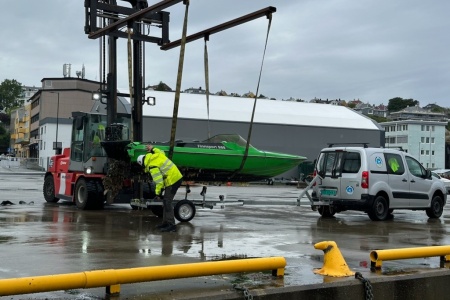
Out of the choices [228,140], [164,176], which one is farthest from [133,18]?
[164,176]

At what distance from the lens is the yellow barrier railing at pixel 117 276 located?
15.7 feet

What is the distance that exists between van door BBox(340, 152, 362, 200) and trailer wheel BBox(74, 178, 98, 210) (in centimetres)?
655

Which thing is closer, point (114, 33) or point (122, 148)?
point (122, 148)

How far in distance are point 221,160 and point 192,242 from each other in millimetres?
4650

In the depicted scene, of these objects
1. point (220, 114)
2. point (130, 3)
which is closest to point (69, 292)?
point (130, 3)

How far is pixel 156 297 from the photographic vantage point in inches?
216

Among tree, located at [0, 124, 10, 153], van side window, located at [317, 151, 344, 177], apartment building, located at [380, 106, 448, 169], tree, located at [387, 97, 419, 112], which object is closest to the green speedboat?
van side window, located at [317, 151, 344, 177]

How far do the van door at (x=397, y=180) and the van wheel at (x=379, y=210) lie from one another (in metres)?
0.21

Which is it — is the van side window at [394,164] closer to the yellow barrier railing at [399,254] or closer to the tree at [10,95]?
the yellow barrier railing at [399,254]

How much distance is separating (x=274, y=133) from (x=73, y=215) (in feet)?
127

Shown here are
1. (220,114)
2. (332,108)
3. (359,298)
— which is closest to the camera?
(359,298)

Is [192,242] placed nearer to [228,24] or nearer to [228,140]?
[228,140]

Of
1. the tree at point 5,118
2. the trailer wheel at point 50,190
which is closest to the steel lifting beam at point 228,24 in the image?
the trailer wheel at point 50,190

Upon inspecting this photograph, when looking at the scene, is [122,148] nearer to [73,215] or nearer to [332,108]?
[73,215]
